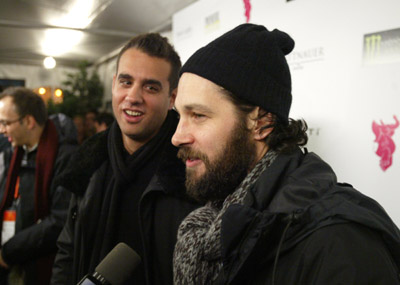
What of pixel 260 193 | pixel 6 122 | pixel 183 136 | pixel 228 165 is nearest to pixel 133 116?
pixel 183 136

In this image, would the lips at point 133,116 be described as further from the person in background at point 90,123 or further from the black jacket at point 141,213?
the person in background at point 90,123

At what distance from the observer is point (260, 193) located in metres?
0.90

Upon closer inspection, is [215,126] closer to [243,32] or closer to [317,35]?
[243,32]


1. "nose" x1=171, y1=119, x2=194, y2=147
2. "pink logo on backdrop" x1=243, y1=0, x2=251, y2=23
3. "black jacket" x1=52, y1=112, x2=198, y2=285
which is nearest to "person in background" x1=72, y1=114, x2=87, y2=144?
"pink logo on backdrop" x1=243, y1=0, x2=251, y2=23

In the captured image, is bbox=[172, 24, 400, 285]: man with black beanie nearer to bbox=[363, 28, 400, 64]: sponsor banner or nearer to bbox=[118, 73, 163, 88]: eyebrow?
bbox=[118, 73, 163, 88]: eyebrow

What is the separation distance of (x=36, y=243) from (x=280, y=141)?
1547mm

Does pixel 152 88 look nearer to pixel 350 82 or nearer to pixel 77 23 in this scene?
pixel 350 82

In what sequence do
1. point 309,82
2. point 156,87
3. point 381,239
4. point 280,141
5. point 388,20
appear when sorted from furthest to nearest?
1. point 309,82
2. point 388,20
3. point 156,87
4. point 280,141
5. point 381,239

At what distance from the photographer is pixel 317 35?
7.88 feet

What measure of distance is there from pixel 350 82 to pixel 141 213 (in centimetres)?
142

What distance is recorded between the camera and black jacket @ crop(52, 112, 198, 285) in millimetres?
1390

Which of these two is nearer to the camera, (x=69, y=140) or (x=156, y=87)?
(x=156, y=87)

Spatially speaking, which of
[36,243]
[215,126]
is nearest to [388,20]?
[215,126]

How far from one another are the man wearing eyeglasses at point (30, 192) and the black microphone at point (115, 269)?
1157 mm
